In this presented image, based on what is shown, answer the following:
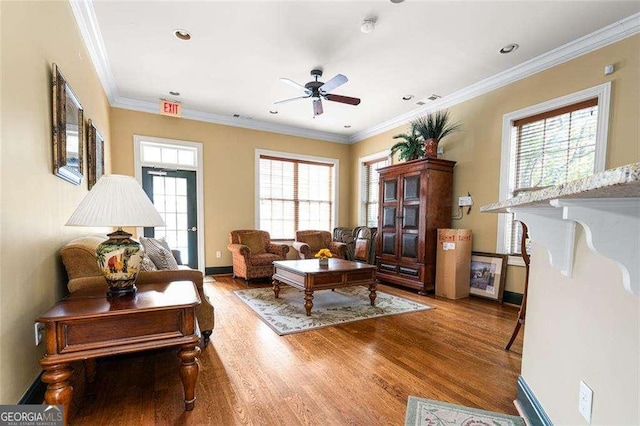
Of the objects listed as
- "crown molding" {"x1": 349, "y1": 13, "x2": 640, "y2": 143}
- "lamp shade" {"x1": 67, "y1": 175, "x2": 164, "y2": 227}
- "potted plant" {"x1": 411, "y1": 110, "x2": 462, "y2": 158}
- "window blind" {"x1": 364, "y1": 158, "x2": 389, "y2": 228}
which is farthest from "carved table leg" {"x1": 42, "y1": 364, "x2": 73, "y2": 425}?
"window blind" {"x1": 364, "y1": 158, "x2": 389, "y2": 228}

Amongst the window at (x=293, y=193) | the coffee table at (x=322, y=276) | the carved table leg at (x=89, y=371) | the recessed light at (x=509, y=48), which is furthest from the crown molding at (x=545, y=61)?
the carved table leg at (x=89, y=371)

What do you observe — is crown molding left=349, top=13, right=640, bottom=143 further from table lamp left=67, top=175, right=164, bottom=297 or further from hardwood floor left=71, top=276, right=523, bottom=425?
table lamp left=67, top=175, right=164, bottom=297

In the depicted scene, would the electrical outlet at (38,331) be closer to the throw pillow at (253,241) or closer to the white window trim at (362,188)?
the throw pillow at (253,241)

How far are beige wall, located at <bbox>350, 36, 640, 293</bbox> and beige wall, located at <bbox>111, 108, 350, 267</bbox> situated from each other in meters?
3.06

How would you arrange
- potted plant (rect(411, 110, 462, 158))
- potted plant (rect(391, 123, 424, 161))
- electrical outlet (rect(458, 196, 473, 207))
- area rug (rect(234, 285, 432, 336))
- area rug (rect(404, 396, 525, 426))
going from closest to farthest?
area rug (rect(404, 396, 525, 426)), area rug (rect(234, 285, 432, 336)), electrical outlet (rect(458, 196, 473, 207)), potted plant (rect(411, 110, 462, 158)), potted plant (rect(391, 123, 424, 161))

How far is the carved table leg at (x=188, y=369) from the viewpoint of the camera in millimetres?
1631

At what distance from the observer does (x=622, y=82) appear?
2793 mm

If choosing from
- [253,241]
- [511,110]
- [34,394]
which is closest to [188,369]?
[34,394]

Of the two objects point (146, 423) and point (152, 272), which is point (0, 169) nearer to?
point (152, 272)

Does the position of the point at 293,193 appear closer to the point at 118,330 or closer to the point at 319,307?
the point at 319,307

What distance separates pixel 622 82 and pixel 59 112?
479 cm

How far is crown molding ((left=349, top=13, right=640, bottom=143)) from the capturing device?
275cm

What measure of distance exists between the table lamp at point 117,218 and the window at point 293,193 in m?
4.09

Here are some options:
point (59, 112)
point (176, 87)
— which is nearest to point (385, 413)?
point (59, 112)
